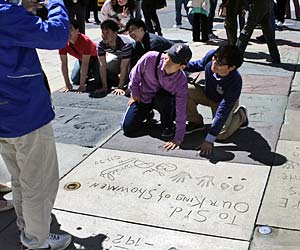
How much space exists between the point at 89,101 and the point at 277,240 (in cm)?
341

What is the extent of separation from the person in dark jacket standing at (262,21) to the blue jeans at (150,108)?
2901 mm

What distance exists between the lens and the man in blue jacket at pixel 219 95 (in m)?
4.31

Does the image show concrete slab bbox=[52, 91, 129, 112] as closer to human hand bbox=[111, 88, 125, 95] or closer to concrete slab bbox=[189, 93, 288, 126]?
human hand bbox=[111, 88, 125, 95]

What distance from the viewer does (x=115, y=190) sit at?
374 cm

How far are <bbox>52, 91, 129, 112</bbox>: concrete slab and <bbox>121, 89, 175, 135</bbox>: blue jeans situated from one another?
694 mm

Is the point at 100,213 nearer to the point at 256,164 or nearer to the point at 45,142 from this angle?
the point at 45,142

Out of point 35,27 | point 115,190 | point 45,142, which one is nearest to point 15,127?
point 45,142

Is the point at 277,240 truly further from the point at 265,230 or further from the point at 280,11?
the point at 280,11

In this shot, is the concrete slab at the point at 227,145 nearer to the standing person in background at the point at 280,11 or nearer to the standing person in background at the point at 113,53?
the standing person in background at the point at 113,53

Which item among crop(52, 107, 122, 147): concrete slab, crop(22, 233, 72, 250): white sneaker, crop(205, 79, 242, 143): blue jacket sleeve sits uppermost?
crop(205, 79, 242, 143): blue jacket sleeve

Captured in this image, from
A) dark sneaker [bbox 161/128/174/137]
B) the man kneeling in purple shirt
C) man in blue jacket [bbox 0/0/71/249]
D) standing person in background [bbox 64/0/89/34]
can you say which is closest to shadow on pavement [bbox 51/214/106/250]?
man in blue jacket [bbox 0/0/71/249]

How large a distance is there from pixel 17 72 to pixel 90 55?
3.82 metres

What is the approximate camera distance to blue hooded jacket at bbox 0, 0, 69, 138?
7.96 ft

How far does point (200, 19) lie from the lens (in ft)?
30.5
